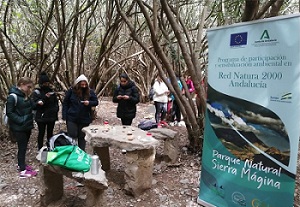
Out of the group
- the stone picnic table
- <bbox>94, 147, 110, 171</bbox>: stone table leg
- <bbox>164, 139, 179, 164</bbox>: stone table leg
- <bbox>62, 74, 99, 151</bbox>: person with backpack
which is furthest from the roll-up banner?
<bbox>62, 74, 99, 151</bbox>: person with backpack

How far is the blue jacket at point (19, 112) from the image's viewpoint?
3949mm

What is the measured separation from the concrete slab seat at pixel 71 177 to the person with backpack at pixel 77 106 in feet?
4.05

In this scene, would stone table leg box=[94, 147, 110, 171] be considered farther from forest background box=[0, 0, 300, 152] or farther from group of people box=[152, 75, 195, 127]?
group of people box=[152, 75, 195, 127]

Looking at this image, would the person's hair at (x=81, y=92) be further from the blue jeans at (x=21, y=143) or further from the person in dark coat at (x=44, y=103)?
the blue jeans at (x=21, y=143)

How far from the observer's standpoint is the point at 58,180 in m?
3.47

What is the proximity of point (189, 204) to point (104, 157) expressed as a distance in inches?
63.7

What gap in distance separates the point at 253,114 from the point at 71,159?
1.95 m

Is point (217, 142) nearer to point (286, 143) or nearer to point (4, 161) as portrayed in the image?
point (286, 143)

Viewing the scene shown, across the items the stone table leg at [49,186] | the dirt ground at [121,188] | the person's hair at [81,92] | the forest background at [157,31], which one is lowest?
the dirt ground at [121,188]

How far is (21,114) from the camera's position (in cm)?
409

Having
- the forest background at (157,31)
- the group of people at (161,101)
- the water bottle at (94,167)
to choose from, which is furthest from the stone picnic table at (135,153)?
the group of people at (161,101)

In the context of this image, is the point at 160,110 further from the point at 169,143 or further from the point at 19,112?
the point at 19,112

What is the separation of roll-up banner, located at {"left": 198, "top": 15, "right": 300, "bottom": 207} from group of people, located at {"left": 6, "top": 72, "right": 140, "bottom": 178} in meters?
2.26

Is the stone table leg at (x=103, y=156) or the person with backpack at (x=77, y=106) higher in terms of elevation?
the person with backpack at (x=77, y=106)
